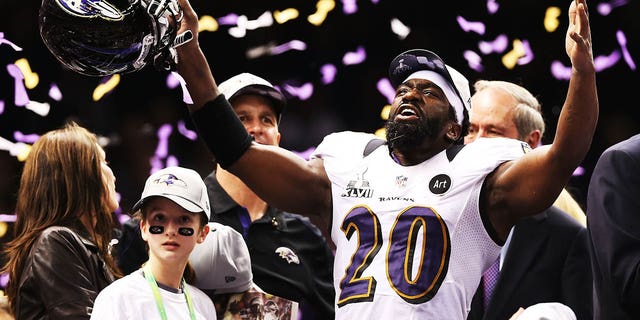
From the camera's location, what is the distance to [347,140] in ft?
10.2

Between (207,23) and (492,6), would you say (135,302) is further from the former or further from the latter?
(492,6)

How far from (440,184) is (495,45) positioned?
9.80 feet

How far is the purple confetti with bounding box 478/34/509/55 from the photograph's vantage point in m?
5.73

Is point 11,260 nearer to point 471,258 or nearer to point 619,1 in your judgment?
point 471,258

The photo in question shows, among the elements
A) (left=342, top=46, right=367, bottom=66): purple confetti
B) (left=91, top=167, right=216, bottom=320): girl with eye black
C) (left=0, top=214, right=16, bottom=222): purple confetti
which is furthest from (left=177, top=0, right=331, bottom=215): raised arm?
(left=342, top=46, right=367, bottom=66): purple confetti

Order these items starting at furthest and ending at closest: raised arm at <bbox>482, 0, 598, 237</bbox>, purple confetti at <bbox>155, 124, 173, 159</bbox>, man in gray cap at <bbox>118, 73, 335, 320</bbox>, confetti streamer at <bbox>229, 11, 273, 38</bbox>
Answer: confetti streamer at <bbox>229, 11, 273, 38</bbox>, purple confetti at <bbox>155, 124, 173, 159</bbox>, man in gray cap at <bbox>118, 73, 335, 320</bbox>, raised arm at <bbox>482, 0, 598, 237</bbox>

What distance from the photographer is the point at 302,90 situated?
5.85 metres

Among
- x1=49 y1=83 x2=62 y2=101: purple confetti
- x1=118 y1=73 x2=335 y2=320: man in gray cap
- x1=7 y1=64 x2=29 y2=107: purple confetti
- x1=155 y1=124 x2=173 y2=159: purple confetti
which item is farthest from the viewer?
x1=155 y1=124 x2=173 y2=159: purple confetti

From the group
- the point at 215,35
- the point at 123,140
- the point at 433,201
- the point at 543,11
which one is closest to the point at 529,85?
the point at 543,11

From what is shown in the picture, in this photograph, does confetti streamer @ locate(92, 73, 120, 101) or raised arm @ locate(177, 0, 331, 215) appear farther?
Result: confetti streamer @ locate(92, 73, 120, 101)

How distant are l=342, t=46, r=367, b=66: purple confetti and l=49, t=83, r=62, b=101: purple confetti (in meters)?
1.47

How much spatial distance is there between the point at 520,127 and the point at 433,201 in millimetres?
1229

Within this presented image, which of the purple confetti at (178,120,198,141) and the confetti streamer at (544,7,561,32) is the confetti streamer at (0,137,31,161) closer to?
the purple confetti at (178,120,198,141)

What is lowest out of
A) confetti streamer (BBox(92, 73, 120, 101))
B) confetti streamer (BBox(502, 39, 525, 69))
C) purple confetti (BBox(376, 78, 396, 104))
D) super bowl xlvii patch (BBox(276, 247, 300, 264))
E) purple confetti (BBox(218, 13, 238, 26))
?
super bowl xlvii patch (BBox(276, 247, 300, 264))
